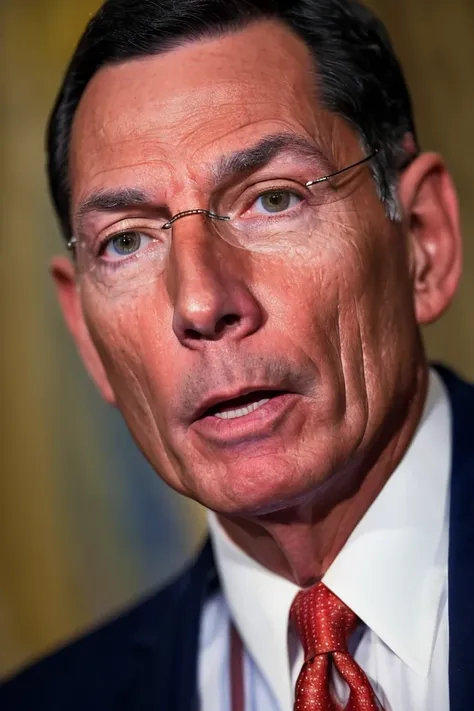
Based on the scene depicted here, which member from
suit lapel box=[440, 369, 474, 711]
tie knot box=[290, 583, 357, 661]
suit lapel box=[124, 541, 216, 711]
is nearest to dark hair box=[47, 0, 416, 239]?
suit lapel box=[440, 369, 474, 711]

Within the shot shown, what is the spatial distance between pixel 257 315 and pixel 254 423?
164mm

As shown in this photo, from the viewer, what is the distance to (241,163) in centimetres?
164

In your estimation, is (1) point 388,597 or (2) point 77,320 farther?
(2) point 77,320

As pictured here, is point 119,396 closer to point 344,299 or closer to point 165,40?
point 344,299

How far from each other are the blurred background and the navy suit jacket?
45 cm

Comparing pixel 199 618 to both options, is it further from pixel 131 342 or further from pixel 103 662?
pixel 131 342

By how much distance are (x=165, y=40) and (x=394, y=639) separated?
103cm

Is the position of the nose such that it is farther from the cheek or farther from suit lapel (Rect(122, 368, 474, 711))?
suit lapel (Rect(122, 368, 474, 711))

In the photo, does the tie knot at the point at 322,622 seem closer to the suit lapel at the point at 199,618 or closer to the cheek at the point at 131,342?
the suit lapel at the point at 199,618

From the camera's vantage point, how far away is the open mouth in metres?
1.60

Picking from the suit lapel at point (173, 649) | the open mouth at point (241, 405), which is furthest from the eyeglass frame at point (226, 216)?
the suit lapel at point (173, 649)

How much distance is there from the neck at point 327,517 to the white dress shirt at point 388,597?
26 millimetres

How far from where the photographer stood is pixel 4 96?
2.69 m

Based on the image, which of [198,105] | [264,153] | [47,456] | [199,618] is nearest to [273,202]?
[264,153]
